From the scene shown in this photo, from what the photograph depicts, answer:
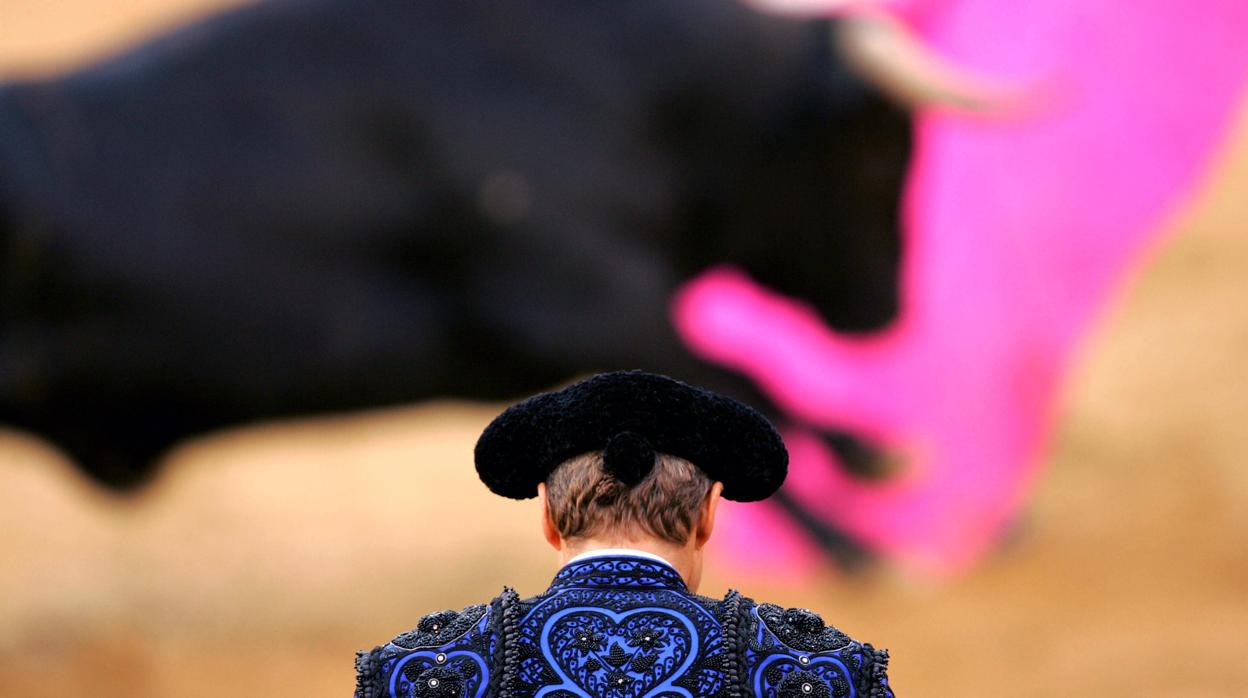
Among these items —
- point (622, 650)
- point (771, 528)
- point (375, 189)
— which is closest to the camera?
point (622, 650)

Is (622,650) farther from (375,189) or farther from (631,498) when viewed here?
(375,189)

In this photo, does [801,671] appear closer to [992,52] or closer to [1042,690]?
[1042,690]

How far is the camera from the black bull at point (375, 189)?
345 centimetres

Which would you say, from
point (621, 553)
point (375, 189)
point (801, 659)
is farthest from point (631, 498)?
point (375, 189)

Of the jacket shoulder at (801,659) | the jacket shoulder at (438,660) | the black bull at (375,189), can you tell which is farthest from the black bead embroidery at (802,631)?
the black bull at (375,189)

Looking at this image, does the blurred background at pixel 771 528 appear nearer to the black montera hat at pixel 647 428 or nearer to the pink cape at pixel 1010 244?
the pink cape at pixel 1010 244

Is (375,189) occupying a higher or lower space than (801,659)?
higher

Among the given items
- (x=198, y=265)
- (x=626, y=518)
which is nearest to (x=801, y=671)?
(x=626, y=518)

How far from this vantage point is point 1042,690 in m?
3.62

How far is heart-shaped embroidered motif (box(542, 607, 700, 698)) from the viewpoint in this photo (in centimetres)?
91

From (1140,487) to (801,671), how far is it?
126 inches

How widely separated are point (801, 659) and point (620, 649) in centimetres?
11

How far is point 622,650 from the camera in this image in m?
0.92

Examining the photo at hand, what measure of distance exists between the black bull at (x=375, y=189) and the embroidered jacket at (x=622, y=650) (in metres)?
2.60
